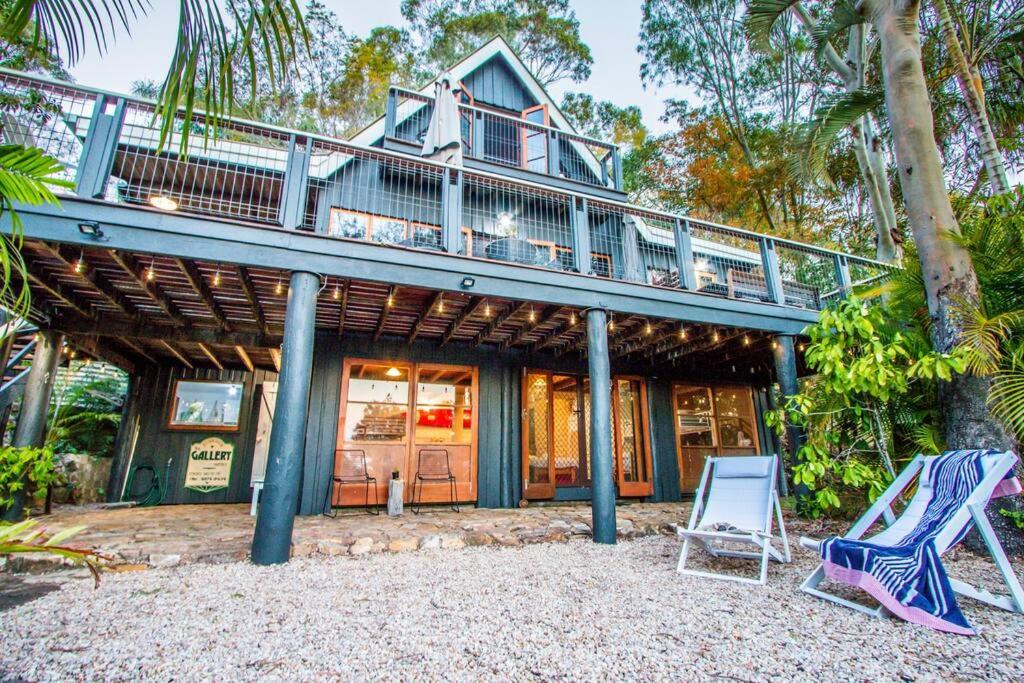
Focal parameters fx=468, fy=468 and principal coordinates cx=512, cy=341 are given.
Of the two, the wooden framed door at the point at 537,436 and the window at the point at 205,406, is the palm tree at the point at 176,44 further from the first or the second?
the window at the point at 205,406

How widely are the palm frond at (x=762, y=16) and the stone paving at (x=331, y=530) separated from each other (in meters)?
5.33

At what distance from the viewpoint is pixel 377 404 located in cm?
673

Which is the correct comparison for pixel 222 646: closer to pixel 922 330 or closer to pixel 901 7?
pixel 922 330

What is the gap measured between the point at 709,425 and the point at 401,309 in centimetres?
604

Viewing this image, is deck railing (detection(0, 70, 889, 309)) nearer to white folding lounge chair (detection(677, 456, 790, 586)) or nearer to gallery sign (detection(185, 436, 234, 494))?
white folding lounge chair (detection(677, 456, 790, 586))

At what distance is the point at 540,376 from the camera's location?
25.1ft

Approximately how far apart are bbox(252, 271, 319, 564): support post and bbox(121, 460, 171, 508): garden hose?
491 cm

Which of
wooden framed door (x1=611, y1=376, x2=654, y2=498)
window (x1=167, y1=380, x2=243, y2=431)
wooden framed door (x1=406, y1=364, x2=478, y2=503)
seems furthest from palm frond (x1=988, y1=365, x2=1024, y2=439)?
window (x1=167, y1=380, x2=243, y2=431)

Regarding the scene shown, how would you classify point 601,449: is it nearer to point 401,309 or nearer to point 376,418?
point 401,309

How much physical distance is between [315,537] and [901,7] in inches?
304

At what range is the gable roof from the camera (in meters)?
8.70

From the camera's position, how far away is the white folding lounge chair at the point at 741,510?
3.48 m

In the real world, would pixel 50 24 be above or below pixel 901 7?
below

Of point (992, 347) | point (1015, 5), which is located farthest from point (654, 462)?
point (1015, 5)
